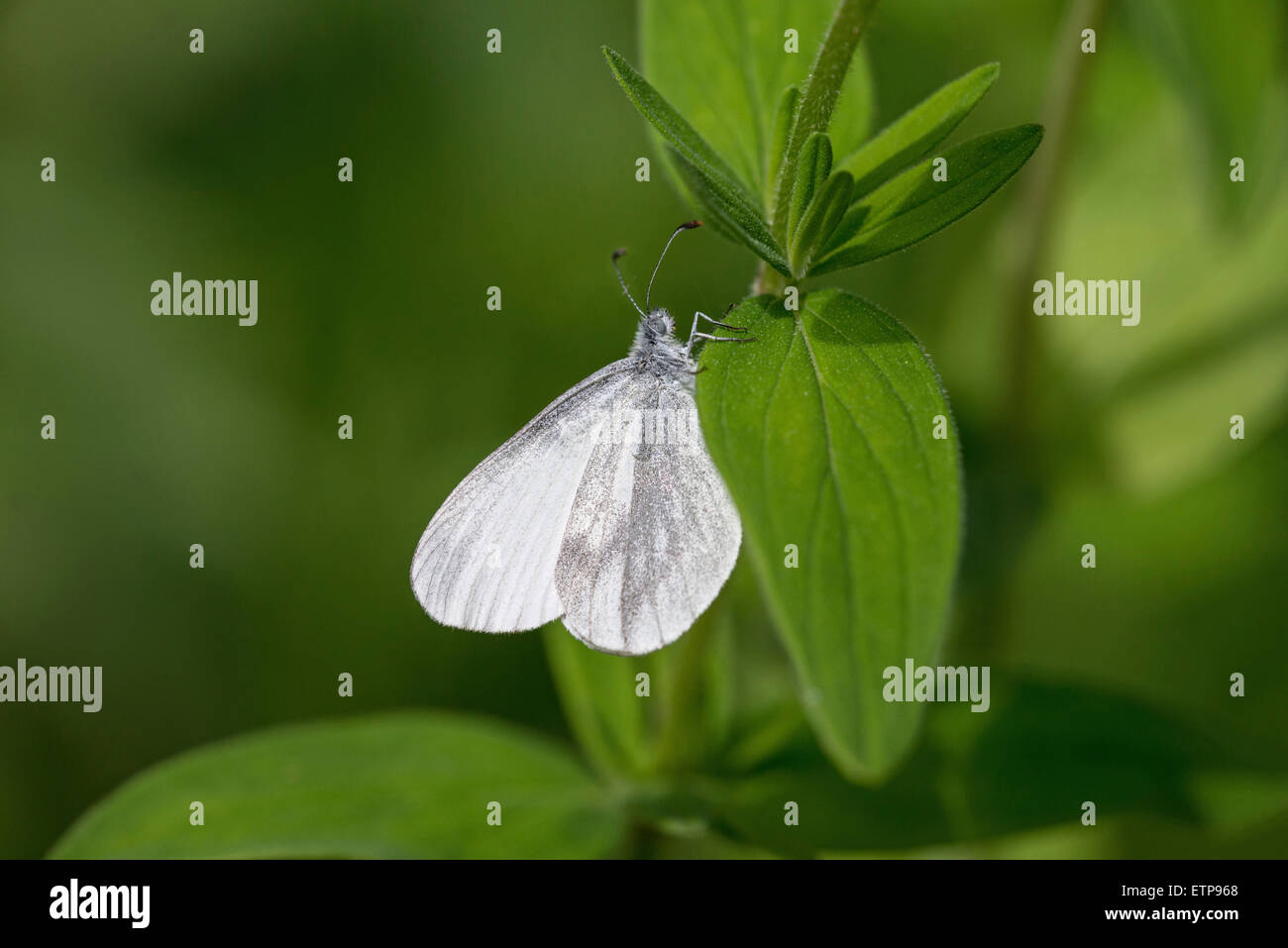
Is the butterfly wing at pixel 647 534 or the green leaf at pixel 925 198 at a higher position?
the green leaf at pixel 925 198

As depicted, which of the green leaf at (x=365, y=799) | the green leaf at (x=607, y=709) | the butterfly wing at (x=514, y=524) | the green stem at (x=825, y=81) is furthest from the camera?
the green leaf at (x=607, y=709)

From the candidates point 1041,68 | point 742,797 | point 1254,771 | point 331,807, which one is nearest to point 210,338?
point 331,807

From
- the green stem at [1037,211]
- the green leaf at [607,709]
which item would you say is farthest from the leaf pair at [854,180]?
the green stem at [1037,211]

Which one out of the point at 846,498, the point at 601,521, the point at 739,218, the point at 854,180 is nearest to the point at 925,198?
the point at 854,180

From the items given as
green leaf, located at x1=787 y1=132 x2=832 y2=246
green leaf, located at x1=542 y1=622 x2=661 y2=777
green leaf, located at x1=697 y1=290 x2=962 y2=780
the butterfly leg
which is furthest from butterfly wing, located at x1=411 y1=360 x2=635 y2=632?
green leaf, located at x1=542 y1=622 x2=661 y2=777

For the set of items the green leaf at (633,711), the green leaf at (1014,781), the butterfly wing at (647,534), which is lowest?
the green leaf at (1014,781)

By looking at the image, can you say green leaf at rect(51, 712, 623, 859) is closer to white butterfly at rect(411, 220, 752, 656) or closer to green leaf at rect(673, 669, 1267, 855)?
green leaf at rect(673, 669, 1267, 855)

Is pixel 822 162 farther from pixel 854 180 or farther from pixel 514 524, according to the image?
pixel 514 524

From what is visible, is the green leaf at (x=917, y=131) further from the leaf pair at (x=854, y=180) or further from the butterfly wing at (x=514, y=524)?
the butterfly wing at (x=514, y=524)
